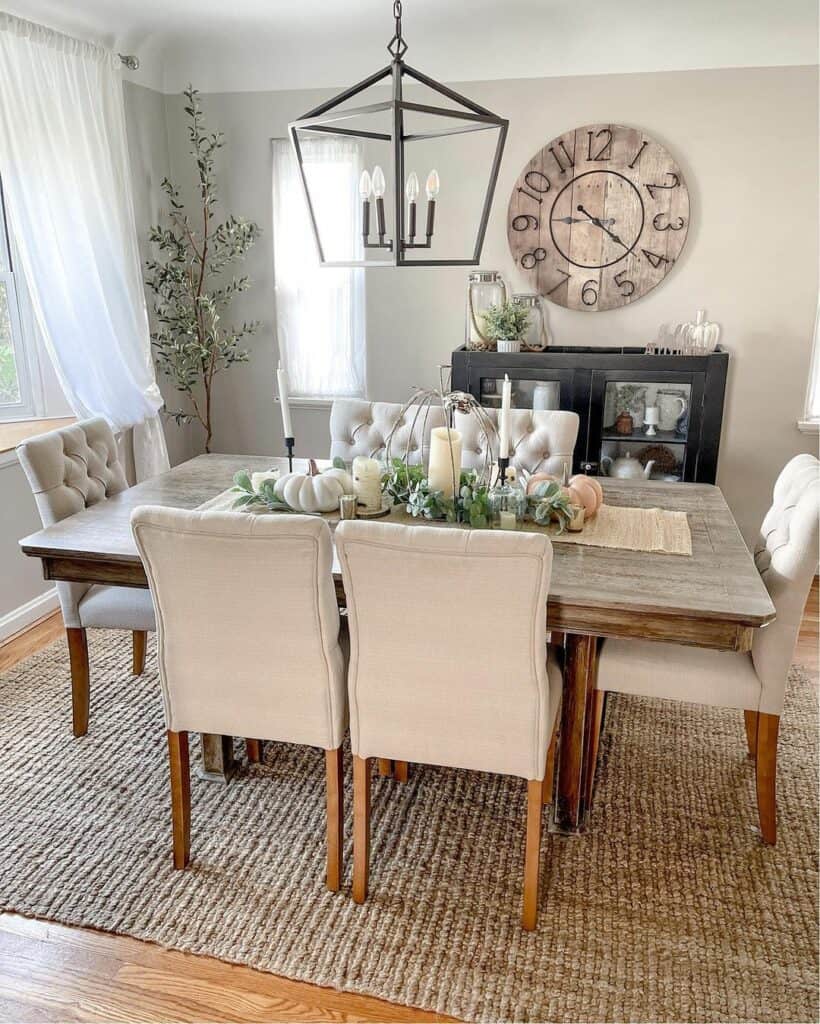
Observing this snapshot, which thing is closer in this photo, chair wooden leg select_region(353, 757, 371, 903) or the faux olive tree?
chair wooden leg select_region(353, 757, 371, 903)

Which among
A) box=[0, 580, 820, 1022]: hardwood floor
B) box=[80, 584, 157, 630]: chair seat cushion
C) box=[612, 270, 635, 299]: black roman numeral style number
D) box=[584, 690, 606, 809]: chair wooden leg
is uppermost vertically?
box=[612, 270, 635, 299]: black roman numeral style number

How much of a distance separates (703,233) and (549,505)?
221cm

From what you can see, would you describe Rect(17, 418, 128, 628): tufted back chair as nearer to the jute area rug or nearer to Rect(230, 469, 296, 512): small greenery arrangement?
Rect(230, 469, 296, 512): small greenery arrangement

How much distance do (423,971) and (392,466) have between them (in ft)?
4.21

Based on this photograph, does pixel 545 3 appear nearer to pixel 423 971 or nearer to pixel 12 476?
pixel 12 476

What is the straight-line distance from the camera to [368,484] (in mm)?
2221

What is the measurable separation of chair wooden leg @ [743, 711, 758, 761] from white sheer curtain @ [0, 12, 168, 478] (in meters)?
2.79

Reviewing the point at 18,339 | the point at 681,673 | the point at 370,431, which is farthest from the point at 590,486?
the point at 18,339

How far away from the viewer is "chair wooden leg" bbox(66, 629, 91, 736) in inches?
96.9

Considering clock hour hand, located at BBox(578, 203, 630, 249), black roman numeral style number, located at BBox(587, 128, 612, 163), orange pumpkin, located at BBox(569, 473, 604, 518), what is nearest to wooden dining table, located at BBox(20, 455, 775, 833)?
orange pumpkin, located at BBox(569, 473, 604, 518)

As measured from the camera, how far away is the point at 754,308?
3.71 m

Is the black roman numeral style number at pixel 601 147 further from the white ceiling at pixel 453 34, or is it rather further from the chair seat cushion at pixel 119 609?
the chair seat cushion at pixel 119 609

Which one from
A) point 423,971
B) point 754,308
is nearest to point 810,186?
point 754,308

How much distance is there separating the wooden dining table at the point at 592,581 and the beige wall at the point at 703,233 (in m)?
1.41
